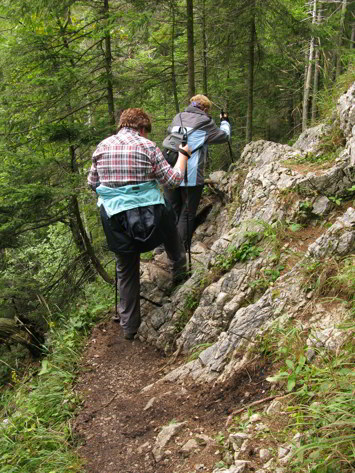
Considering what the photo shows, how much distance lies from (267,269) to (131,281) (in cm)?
179

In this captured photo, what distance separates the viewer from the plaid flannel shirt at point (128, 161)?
4.19 meters

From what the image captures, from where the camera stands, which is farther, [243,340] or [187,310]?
[187,310]

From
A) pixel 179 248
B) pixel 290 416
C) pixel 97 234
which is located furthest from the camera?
pixel 97 234

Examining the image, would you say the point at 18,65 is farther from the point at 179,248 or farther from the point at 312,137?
the point at 312,137

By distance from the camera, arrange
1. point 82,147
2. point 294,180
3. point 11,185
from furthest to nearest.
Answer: point 82,147
point 11,185
point 294,180

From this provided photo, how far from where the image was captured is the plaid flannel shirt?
419 cm

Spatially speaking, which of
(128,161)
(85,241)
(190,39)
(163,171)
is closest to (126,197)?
(128,161)

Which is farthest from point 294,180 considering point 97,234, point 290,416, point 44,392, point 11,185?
point 97,234

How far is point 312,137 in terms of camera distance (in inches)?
251

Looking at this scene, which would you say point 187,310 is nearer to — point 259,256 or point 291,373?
point 259,256

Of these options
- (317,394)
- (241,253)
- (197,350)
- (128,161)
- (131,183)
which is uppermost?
(128,161)

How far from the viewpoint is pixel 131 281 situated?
4832mm

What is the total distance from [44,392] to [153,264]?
8.38ft

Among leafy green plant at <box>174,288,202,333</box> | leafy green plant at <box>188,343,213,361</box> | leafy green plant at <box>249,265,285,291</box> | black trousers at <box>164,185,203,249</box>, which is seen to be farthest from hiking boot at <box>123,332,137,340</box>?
leafy green plant at <box>249,265,285,291</box>
